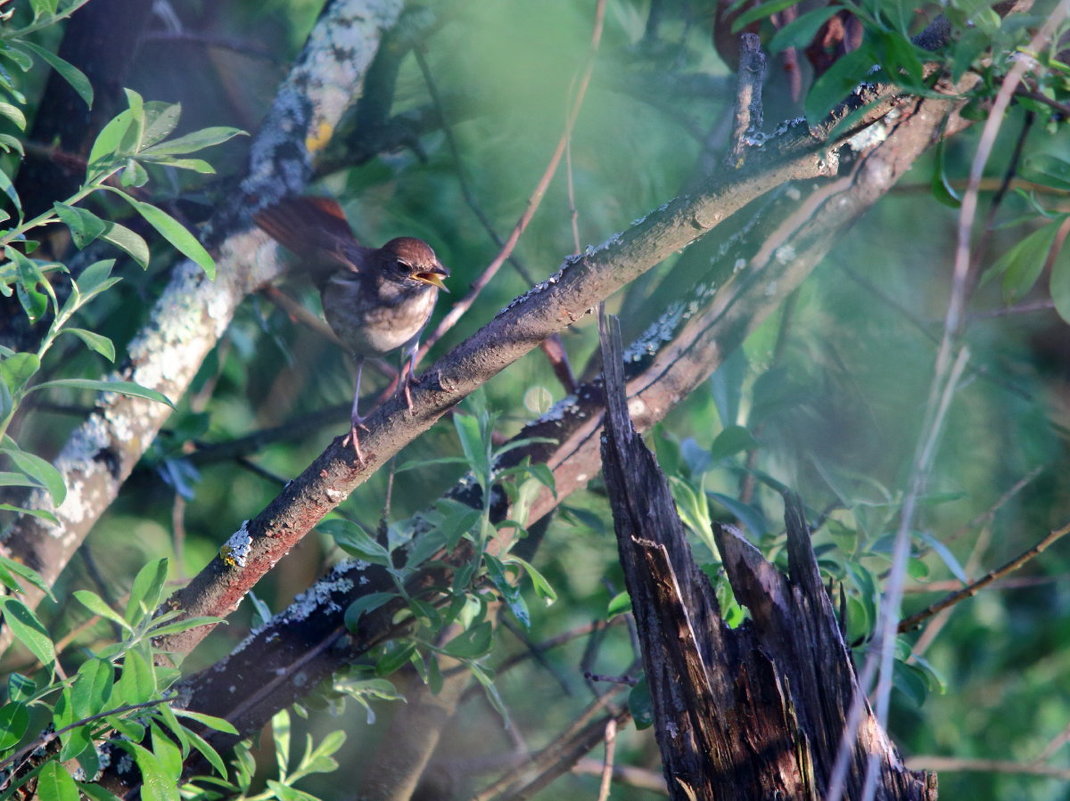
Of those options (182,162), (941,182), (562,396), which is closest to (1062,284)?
(941,182)

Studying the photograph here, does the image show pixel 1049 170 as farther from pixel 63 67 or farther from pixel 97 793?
pixel 97 793

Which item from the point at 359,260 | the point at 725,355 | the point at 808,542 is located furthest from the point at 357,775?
the point at 808,542

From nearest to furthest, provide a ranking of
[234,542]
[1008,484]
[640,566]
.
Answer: [640,566] < [234,542] < [1008,484]

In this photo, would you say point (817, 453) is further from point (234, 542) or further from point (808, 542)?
point (234, 542)

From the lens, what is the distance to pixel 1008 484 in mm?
3645

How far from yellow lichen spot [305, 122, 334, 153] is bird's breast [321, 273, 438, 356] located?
1.58ft

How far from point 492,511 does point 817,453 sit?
1640mm

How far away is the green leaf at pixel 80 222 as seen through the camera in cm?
161

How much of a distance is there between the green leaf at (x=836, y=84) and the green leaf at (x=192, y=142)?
3.37 ft

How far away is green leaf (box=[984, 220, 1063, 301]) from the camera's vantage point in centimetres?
194

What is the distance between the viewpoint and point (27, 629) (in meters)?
1.62

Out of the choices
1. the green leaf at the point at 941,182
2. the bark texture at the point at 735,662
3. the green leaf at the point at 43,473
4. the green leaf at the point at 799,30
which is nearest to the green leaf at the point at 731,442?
the bark texture at the point at 735,662

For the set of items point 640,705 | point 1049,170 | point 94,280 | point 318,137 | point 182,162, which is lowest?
point 640,705

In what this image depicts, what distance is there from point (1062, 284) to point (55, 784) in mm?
2011
